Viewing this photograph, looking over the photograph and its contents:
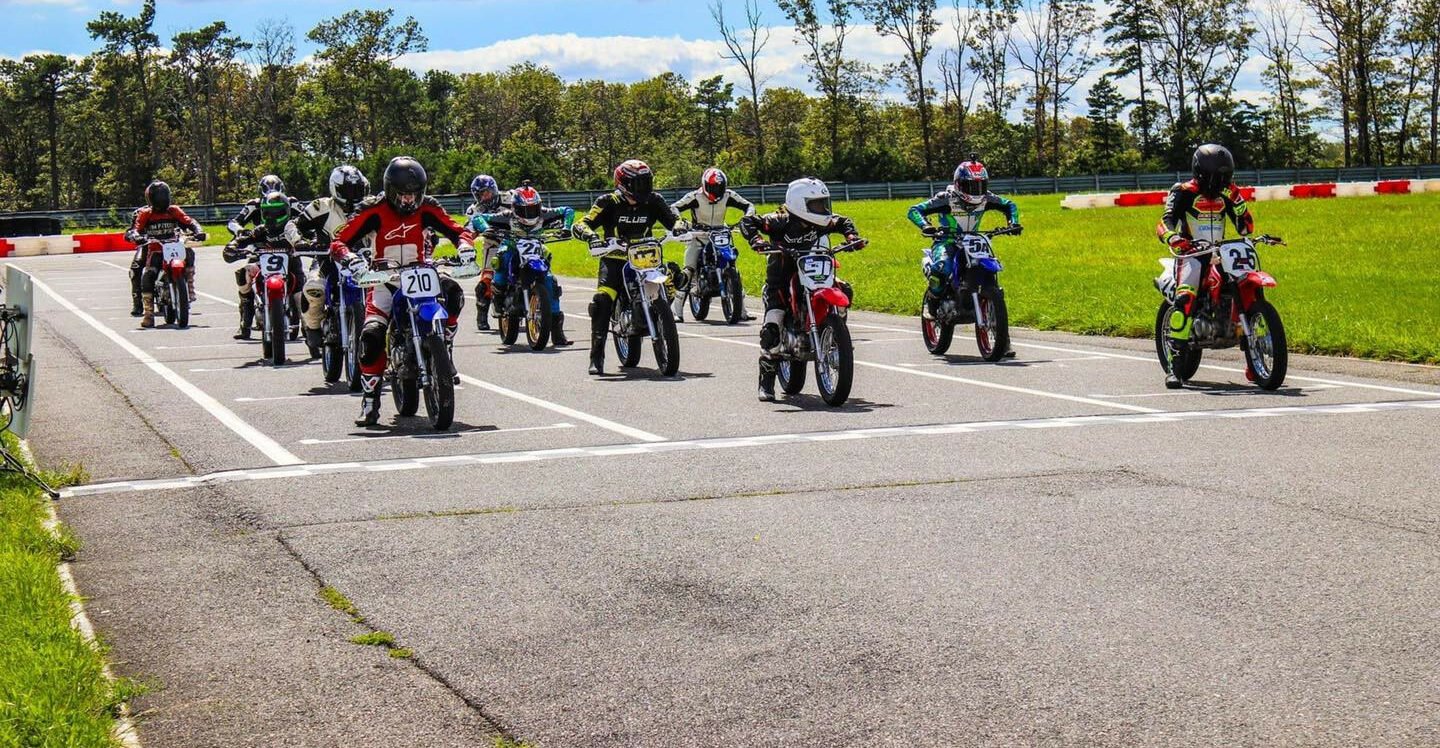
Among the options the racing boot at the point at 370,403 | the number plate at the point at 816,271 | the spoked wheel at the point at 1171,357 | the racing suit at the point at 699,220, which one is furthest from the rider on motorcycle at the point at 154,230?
the spoked wheel at the point at 1171,357

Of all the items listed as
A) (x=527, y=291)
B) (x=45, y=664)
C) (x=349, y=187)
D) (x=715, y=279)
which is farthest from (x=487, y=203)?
(x=45, y=664)

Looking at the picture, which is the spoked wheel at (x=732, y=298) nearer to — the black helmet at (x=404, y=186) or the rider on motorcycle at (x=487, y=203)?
the rider on motorcycle at (x=487, y=203)

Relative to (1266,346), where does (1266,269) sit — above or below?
above

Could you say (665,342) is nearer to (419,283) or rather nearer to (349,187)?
(349,187)

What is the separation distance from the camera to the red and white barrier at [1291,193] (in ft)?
194

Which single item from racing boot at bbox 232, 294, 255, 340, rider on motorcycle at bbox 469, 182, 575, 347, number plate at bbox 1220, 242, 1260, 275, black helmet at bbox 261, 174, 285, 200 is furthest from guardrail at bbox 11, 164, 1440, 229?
number plate at bbox 1220, 242, 1260, 275

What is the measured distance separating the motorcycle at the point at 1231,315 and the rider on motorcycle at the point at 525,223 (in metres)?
7.74

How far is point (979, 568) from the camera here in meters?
7.46

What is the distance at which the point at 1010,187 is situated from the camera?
Result: 3029 inches

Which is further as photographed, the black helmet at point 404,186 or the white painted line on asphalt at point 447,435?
the black helmet at point 404,186

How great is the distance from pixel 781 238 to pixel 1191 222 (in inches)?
145

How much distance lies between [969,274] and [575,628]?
11894mm

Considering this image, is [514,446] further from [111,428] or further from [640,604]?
[640,604]

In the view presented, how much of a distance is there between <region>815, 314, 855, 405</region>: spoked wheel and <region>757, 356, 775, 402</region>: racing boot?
466 mm
